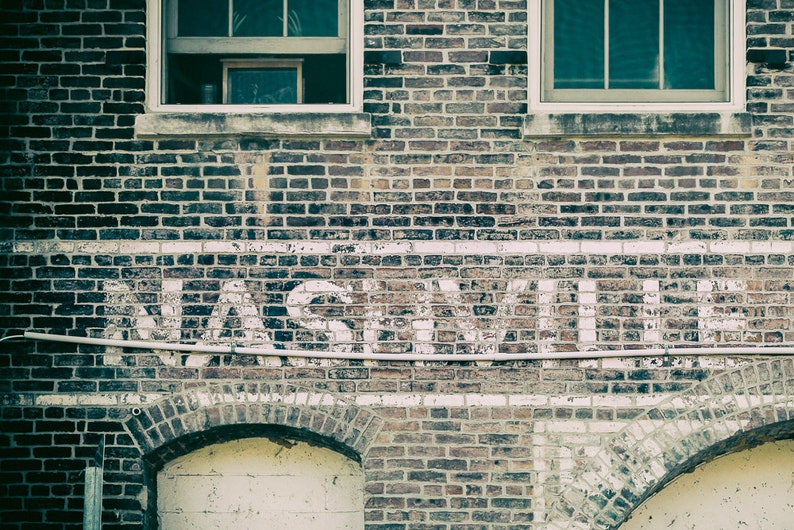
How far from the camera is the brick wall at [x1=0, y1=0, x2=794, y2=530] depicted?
14.1 ft

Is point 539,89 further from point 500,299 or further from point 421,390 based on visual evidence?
point 421,390

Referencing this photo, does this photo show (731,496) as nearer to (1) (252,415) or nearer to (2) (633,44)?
(2) (633,44)

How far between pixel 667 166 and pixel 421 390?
1913 millimetres

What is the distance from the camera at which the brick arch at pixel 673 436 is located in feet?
13.9

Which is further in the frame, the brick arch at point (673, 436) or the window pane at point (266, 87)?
the window pane at point (266, 87)

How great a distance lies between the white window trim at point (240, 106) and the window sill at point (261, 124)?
0.07 metres

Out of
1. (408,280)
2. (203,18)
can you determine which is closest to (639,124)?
(408,280)

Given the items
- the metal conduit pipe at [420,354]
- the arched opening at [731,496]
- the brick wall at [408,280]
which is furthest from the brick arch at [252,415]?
the arched opening at [731,496]

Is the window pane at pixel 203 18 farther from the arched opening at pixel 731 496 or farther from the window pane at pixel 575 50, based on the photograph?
the arched opening at pixel 731 496

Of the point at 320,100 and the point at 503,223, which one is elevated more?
the point at 320,100

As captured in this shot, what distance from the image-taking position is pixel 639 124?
14.2 feet

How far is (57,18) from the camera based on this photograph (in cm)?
445

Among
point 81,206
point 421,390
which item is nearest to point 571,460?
point 421,390

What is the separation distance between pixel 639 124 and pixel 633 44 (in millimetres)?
573
